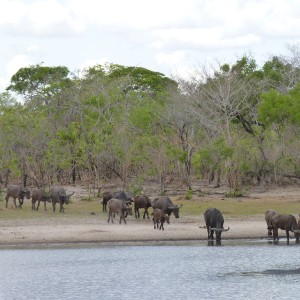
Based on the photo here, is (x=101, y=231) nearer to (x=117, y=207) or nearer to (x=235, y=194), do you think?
(x=117, y=207)

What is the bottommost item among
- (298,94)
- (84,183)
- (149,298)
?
(149,298)

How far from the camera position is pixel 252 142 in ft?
169

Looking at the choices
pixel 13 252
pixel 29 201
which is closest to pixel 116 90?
pixel 29 201

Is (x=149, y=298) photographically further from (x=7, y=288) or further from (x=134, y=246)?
(x=134, y=246)

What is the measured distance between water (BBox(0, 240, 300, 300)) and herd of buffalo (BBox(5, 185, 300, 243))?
2.21 ft

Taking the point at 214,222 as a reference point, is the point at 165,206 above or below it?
above

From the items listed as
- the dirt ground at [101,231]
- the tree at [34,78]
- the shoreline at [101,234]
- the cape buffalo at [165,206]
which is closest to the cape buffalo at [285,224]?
the shoreline at [101,234]

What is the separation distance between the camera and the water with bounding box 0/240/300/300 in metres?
24.0

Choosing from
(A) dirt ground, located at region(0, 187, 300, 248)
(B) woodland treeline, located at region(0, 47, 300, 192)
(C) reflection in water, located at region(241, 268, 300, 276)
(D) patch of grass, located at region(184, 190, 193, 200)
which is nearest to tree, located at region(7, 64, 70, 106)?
(B) woodland treeline, located at region(0, 47, 300, 192)

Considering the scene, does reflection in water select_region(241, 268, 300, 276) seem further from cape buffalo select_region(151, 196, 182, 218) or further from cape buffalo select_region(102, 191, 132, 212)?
cape buffalo select_region(102, 191, 132, 212)

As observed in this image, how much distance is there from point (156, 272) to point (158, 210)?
7455 millimetres

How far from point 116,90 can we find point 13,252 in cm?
3016

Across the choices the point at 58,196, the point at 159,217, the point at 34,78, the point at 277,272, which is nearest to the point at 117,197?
the point at 58,196

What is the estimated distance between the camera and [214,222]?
33.1 m
